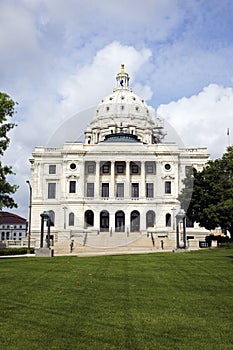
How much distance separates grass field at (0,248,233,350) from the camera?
8.45 meters

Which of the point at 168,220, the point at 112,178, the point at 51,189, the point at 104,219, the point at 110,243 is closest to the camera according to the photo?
the point at 110,243

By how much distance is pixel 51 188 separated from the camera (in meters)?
76.3

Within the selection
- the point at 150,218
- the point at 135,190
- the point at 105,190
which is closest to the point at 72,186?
the point at 105,190

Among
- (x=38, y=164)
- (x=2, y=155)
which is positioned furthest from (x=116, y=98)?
(x=2, y=155)

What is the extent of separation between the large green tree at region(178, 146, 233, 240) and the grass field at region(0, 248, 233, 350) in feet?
104

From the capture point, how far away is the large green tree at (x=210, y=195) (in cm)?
4941

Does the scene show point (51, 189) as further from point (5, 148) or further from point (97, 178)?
point (5, 148)

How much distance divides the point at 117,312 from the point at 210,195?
140 feet

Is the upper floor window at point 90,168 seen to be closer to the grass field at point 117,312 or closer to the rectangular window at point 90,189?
the rectangular window at point 90,189

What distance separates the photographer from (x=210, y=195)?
5188cm

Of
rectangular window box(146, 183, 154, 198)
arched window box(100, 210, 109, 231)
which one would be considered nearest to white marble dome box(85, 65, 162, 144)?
rectangular window box(146, 183, 154, 198)

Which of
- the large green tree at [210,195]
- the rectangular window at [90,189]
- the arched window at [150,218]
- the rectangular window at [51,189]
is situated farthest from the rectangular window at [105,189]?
the large green tree at [210,195]

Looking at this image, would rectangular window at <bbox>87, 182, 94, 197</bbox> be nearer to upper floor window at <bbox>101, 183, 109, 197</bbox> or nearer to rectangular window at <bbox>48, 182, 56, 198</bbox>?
upper floor window at <bbox>101, 183, 109, 197</bbox>

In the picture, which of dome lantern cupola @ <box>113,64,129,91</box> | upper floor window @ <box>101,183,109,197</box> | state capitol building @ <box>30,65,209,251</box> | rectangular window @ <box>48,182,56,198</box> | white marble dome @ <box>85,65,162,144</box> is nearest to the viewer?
state capitol building @ <box>30,65,209,251</box>
